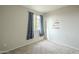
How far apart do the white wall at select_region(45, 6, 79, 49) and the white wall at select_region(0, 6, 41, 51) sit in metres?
1.55

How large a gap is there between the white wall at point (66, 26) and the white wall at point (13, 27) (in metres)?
1.55

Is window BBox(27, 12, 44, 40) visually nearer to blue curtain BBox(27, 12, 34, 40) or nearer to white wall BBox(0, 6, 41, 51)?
blue curtain BBox(27, 12, 34, 40)

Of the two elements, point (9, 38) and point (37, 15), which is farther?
point (37, 15)

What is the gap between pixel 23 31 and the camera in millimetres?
4301

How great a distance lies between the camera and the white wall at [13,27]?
11.0ft

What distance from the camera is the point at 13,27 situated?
370 cm

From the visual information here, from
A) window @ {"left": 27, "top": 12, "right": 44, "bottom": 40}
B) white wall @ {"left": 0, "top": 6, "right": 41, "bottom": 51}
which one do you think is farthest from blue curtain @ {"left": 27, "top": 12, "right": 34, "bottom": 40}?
white wall @ {"left": 0, "top": 6, "right": 41, "bottom": 51}

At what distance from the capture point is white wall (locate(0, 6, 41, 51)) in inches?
132

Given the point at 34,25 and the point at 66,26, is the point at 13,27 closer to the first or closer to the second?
the point at 34,25

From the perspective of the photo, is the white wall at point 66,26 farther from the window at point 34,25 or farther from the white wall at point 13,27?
the white wall at point 13,27

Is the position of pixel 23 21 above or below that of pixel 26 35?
above

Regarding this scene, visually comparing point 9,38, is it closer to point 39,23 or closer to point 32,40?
point 32,40
